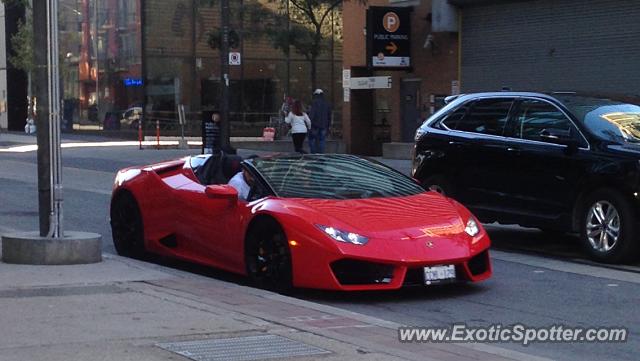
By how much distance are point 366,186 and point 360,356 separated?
346 centimetres

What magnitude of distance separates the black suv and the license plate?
8.14ft

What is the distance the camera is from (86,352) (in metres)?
6.14

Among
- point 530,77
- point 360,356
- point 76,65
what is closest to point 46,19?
point 360,356

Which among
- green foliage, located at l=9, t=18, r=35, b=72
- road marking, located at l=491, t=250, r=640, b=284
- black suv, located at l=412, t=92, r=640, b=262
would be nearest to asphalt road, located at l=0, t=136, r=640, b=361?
road marking, located at l=491, t=250, r=640, b=284

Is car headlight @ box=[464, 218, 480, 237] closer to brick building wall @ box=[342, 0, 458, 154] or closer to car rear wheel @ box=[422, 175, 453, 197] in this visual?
car rear wheel @ box=[422, 175, 453, 197]

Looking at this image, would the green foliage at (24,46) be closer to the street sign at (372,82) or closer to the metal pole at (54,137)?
the street sign at (372,82)

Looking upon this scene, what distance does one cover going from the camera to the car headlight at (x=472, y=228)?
29.0 ft

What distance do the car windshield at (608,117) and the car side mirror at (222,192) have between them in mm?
3951

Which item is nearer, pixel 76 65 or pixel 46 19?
pixel 46 19

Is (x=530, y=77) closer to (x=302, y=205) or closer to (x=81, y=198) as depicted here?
(x=81, y=198)

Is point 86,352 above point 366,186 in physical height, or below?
below

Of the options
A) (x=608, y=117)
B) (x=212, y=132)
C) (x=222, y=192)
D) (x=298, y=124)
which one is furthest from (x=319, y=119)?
(x=222, y=192)

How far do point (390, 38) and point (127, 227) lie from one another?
56.8 feet

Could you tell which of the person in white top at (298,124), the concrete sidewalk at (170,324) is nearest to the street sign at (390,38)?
the person in white top at (298,124)
